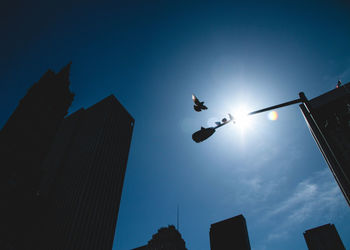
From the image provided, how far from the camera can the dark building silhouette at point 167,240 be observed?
12256 centimetres

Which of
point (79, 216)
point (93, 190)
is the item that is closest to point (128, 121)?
point (93, 190)

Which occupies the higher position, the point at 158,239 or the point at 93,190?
the point at 93,190

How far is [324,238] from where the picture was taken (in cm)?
15300

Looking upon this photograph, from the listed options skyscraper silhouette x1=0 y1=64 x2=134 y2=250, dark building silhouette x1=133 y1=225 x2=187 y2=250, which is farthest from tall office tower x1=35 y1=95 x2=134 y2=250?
dark building silhouette x1=133 y1=225 x2=187 y2=250

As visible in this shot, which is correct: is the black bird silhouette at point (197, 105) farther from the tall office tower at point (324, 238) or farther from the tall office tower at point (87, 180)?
the tall office tower at point (324, 238)

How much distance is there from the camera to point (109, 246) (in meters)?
98.5

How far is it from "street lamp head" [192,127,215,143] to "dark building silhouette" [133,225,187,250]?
133325 millimetres

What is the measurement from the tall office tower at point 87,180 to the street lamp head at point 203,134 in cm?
10165

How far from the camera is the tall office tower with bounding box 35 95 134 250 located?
→ 91938 mm

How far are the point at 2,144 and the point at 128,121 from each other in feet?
238

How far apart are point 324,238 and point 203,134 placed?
7768 inches

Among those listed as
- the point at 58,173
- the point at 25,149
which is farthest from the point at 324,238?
the point at 25,149

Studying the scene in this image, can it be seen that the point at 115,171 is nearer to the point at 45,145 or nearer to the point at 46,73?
the point at 45,145

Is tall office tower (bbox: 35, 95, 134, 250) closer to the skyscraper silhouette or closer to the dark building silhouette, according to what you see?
the skyscraper silhouette
